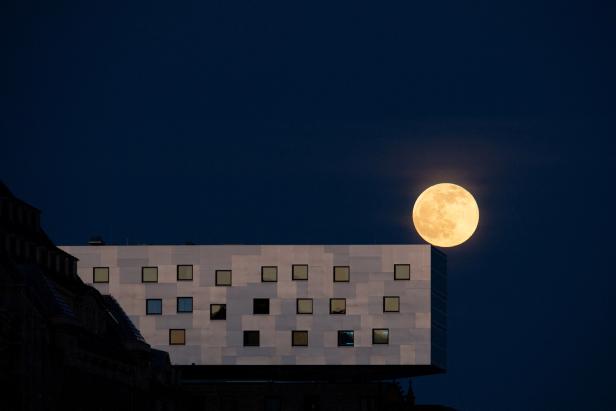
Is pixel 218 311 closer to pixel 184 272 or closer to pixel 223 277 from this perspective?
pixel 223 277

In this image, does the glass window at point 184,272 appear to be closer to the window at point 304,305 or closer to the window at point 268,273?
the window at point 268,273

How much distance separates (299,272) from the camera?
147750 millimetres

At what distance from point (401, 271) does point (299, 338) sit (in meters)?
10.2

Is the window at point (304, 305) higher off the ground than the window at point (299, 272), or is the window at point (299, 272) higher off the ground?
the window at point (299, 272)

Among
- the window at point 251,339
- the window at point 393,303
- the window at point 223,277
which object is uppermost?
the window at point 223,277

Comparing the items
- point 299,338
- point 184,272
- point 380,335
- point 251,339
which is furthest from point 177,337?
point 380,335

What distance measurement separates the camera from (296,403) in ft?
497

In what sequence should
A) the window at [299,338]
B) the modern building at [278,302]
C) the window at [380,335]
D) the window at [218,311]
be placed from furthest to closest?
the window at [218,311] → the window at [299,338] → the window at [380,335] → the modern building at [278,302]

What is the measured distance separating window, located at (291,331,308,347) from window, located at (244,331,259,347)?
9.82 ft

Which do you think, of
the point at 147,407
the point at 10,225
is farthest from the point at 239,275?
the point at 10,225

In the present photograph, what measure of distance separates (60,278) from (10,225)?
27.9 ft

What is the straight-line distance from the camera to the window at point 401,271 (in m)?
147

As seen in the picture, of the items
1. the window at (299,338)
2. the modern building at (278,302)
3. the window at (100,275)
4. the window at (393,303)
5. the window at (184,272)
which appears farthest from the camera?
the window at (184,272)

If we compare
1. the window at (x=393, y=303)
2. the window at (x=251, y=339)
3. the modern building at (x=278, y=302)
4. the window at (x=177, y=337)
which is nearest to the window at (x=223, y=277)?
the modern building at (x=278, y=302)
